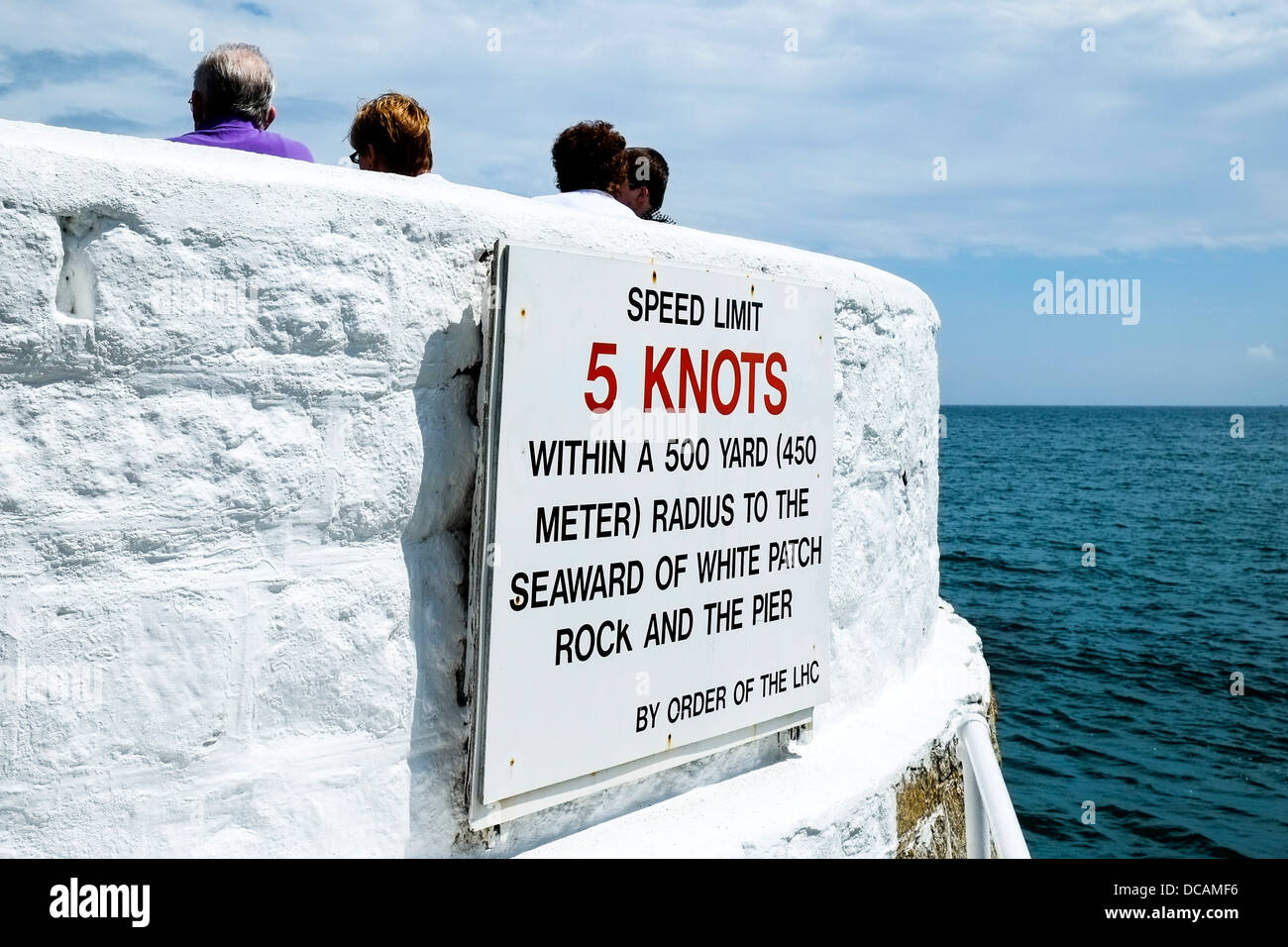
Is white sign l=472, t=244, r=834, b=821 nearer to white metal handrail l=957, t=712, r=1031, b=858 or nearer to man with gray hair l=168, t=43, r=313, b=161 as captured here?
white metal handrail l=957, t=712, r=1031, b=858

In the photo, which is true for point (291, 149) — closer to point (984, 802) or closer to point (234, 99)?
point (234, 99)

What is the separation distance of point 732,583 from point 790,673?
35 cm

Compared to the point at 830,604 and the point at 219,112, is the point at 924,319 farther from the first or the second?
the point at 219,112

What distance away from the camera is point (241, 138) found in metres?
2.63

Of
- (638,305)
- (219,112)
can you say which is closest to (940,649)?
(638,305)

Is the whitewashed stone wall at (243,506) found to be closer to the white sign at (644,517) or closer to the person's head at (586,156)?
the white sign at (644,517)

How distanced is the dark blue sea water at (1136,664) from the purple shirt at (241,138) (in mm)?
8732

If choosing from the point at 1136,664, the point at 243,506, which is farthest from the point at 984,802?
the point at 1136,664

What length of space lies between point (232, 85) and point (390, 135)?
50cm

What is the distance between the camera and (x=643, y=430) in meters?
2.27

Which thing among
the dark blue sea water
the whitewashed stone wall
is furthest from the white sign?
the dark blue sea water

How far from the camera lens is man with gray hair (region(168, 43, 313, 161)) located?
2627mm

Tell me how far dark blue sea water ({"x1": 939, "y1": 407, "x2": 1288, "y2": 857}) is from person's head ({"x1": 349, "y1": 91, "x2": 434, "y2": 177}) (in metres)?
8.37
